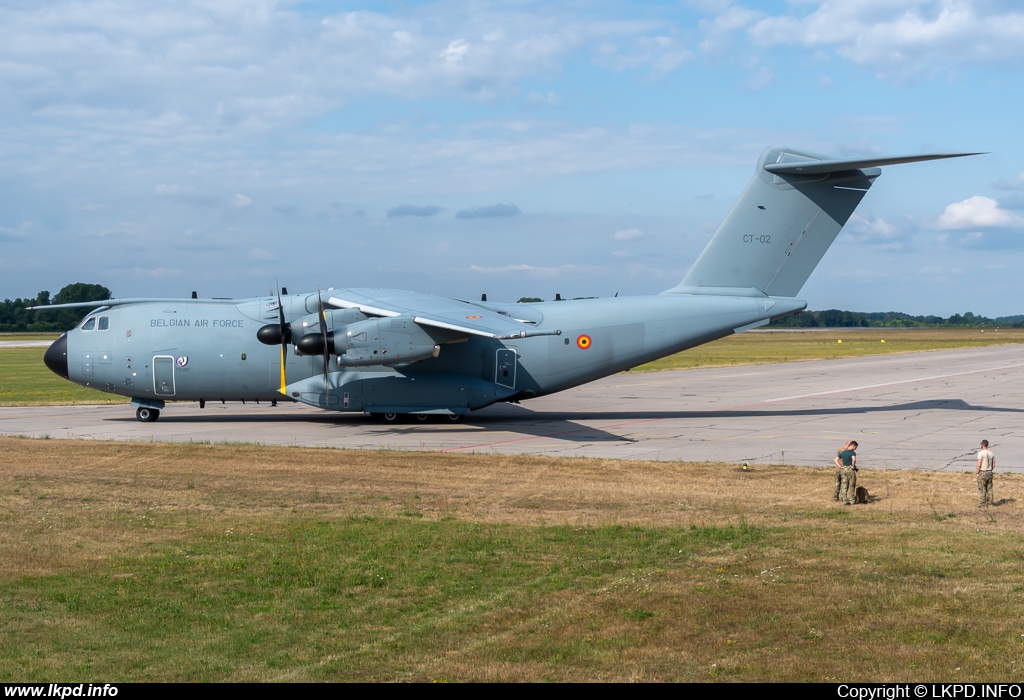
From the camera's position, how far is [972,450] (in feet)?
67.7

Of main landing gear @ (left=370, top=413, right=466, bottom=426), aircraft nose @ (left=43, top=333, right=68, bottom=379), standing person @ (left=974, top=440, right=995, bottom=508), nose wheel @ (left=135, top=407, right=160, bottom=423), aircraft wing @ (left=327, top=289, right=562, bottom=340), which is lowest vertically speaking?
standing person @ (left=974, top=440, right=995, bottom=508)

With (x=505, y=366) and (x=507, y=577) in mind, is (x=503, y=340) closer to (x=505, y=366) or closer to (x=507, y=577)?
(x=505, y=366)

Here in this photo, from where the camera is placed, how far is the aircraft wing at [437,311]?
71.3 ft

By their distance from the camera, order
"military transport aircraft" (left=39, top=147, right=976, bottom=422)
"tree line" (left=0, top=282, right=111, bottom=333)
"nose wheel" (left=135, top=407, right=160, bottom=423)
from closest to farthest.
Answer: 1. "military transport aircraft" (left=39, top=147, right=976, bottom=422)
2. "nose wheel" (left=135, top=407, right=160, bottom=423)
3. "tree line" (left=0, top=282, right=111, bottom=333)

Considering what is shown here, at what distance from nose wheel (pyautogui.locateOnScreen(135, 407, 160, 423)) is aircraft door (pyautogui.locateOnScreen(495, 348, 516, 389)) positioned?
1060cm

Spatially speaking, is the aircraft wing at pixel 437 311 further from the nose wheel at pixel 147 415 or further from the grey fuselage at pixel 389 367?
the nose wheel at pixel 147 415

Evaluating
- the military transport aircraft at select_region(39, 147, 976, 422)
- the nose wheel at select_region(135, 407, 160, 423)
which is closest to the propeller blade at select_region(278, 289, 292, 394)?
the military transport aircraft at select_region(39, 147, 976, 422)

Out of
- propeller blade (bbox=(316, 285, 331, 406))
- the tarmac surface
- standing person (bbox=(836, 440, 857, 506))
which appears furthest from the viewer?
propeller blade (bbox=(316, 285, 331, 406))

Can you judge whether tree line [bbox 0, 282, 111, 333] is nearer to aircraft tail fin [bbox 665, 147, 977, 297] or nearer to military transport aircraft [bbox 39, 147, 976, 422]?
military transport aircraft [bbox 39, 147, 976, 422]

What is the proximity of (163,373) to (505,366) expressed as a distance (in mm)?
9869

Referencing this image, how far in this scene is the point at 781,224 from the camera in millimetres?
26125

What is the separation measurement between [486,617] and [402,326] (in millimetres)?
14772

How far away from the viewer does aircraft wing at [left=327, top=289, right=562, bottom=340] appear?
2173 cm

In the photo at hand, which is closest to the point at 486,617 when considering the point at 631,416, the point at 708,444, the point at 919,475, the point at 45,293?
the point at 919,475
